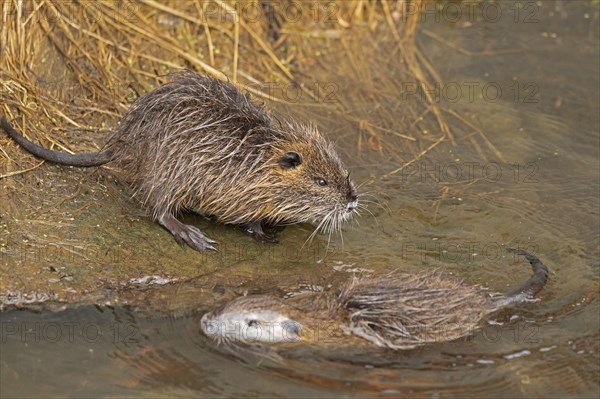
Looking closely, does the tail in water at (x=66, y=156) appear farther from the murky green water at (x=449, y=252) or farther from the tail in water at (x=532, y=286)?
the tail in water at (x=532, y=286)

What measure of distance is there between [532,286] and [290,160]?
135 cm

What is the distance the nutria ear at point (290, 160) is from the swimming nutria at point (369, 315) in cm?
84

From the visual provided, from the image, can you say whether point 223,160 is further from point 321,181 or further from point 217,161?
point 321,181

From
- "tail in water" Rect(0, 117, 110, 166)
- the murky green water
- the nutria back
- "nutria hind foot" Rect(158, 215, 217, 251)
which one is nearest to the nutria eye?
the nutria back

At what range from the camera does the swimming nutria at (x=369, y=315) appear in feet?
14.3

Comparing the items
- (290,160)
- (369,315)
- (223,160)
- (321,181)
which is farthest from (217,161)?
(369,315)

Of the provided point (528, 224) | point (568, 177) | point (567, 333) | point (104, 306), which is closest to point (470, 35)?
point (568, 177)

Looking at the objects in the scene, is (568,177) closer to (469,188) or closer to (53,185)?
(469,188)

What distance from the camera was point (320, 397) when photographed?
3.98 metres

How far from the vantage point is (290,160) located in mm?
5102

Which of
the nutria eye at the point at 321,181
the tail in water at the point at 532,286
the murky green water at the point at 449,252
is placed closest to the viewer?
the murky green water at the point at 449,252

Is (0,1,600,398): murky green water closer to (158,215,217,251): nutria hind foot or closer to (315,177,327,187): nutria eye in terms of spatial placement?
(158,215,217,251): nutria hind foot

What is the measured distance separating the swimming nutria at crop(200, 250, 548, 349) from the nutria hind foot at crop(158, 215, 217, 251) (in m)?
0.60

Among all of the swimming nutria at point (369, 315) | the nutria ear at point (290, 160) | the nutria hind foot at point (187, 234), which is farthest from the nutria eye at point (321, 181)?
the swimming nutria at point (369, 315)
